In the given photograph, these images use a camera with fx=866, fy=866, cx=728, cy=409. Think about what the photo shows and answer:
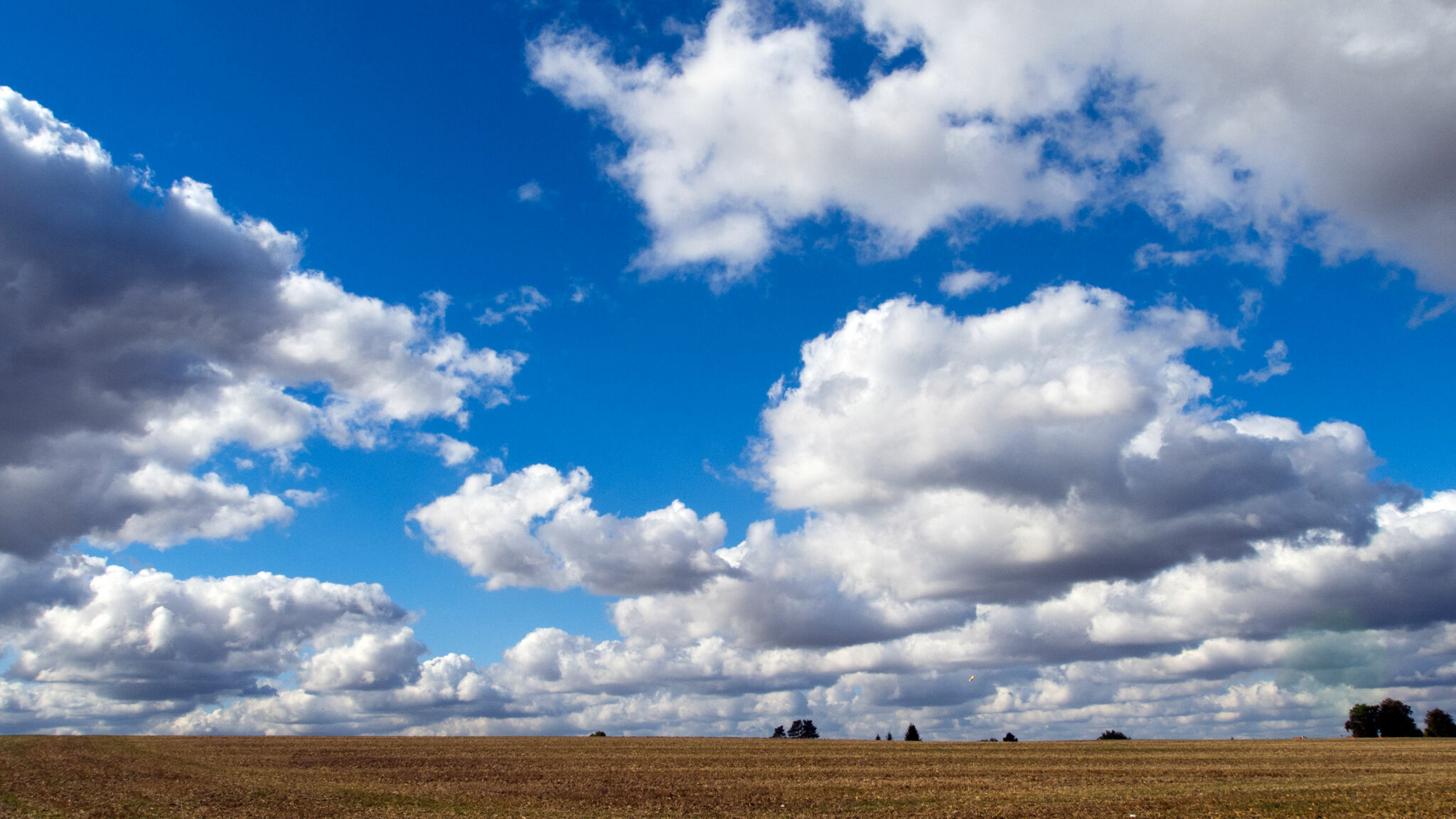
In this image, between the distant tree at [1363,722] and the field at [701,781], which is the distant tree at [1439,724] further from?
the field at [701,781]

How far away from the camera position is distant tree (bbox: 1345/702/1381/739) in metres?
178

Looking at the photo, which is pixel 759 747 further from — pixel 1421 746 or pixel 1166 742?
pixel 1421 746

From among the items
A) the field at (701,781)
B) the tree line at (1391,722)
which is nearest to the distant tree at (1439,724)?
the tree line at (1391,722)

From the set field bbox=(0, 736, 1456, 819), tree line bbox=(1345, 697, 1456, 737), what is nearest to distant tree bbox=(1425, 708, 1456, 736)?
tree line bbox=(1345, 697, 1456, 737)

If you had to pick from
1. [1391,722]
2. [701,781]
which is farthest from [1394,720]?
[701,781]

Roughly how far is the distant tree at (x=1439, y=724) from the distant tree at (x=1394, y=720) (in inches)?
155

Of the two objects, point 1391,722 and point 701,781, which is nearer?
point 701,781

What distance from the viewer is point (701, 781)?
183 ft

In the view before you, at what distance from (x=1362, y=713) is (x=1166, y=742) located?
99328mm

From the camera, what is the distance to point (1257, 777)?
56.6m

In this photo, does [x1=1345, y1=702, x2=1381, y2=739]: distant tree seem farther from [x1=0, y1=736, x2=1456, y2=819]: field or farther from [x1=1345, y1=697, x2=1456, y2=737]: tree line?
[x1=0, y1=736, x2=1456, y2=819]: field

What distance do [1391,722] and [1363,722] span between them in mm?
5032

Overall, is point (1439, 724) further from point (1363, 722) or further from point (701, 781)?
point (701, 781)

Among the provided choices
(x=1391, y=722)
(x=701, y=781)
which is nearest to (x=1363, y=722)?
(x=1391, y=722)
